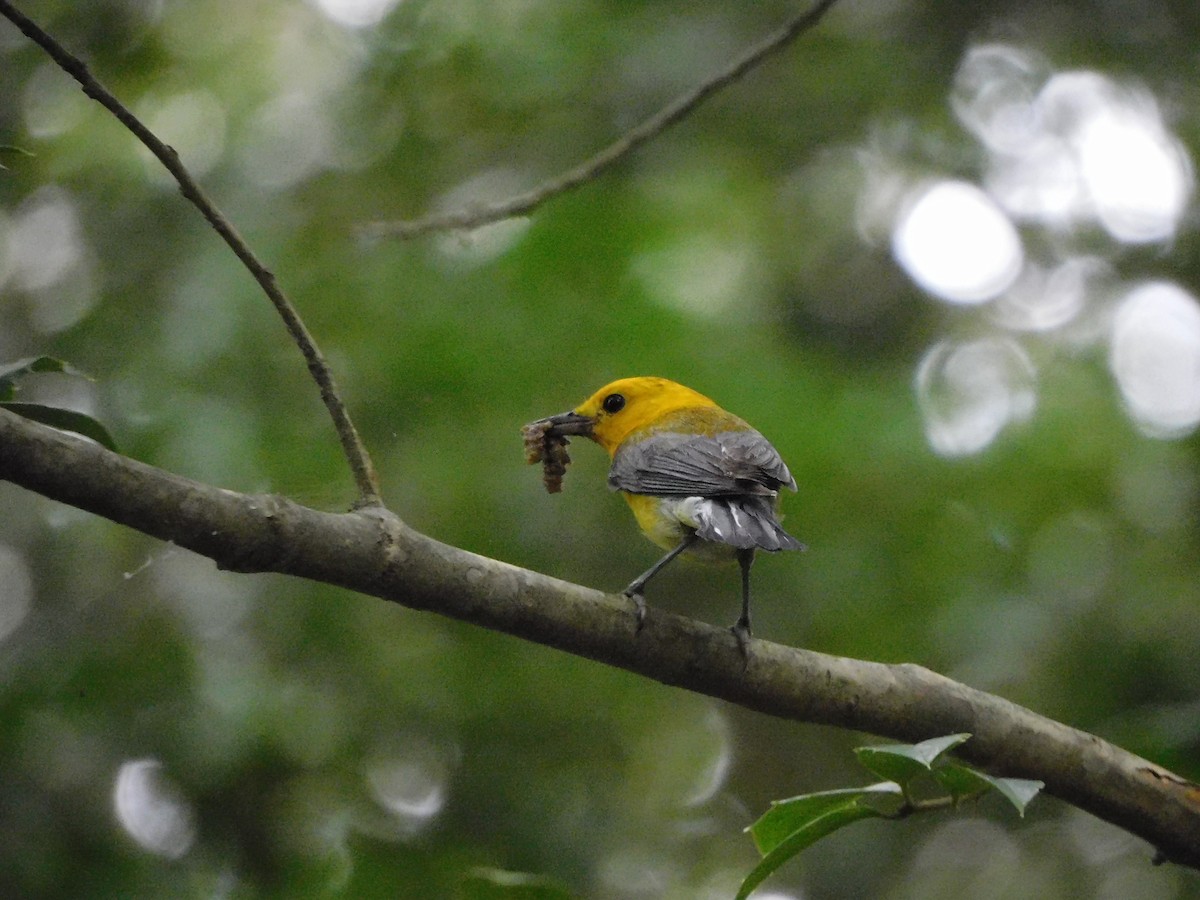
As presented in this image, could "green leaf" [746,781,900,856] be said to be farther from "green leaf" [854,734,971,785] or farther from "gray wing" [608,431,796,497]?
"gray wing" [608,431,796,497]

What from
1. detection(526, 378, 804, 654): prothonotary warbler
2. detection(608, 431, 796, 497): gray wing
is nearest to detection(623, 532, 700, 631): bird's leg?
detection(526, 378, 804, 654): prothonotary warbler

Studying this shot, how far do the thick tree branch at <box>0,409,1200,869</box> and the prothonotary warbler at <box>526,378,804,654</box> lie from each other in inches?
14.7

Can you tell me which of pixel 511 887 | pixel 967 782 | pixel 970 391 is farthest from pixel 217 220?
pixel 970 391

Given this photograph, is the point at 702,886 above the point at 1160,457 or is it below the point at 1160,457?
below

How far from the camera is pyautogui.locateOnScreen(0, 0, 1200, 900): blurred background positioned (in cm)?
506

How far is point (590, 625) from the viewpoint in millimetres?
2732

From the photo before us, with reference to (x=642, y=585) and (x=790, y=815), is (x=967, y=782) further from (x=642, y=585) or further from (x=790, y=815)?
(x=642, y=585)

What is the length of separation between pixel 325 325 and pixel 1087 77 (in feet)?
19.0

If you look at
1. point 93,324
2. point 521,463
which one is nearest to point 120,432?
point 93,324

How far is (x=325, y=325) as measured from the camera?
18.0 feet

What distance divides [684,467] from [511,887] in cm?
179

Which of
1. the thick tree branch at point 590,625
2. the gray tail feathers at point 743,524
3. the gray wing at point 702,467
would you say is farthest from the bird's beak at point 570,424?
the thick tree branch at point 590,625

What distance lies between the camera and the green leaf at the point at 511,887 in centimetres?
263

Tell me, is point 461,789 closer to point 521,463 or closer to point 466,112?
point 521,463
